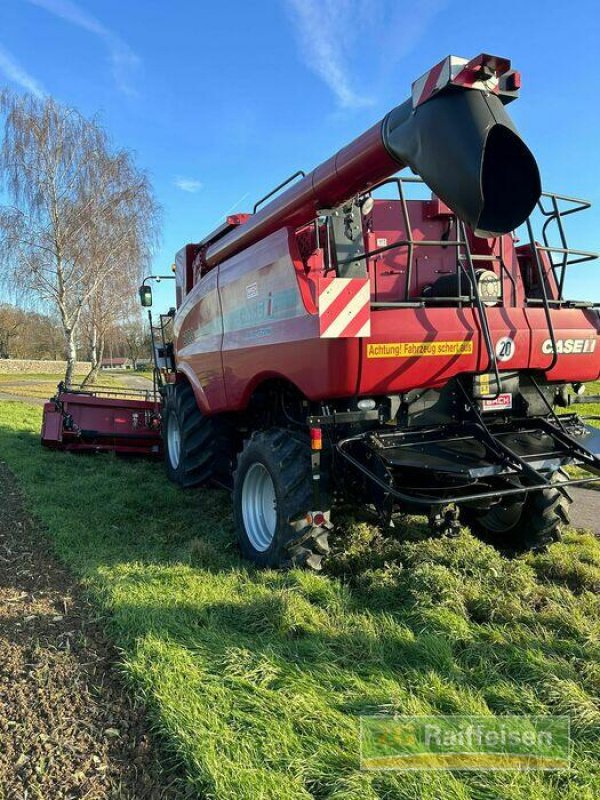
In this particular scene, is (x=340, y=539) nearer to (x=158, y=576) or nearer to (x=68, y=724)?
(x=158, y=576)

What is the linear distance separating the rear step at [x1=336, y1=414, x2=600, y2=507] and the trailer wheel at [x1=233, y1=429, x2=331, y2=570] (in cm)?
38

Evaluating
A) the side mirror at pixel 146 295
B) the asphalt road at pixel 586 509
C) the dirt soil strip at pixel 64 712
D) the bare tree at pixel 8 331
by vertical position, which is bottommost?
the dirt soil strip at pixel 64 712

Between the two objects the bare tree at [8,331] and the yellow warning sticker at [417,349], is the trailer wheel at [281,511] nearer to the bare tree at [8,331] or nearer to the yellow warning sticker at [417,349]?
the yellow warning sticker at [417,349]

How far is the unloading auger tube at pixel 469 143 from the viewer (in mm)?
2619

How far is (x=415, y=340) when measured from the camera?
134 inches

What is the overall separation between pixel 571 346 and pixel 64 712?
11.8 ft

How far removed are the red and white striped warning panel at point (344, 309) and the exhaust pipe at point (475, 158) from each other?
2.30 feet

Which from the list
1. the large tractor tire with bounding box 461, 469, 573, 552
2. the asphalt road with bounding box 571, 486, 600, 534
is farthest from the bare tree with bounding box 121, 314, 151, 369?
the large tractor tire with bounding box 461, 469, 573, 552

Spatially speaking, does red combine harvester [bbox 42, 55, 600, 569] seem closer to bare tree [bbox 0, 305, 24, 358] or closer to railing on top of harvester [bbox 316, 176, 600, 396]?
railing on top of harvester [bbox 316, 176, 600, 396]

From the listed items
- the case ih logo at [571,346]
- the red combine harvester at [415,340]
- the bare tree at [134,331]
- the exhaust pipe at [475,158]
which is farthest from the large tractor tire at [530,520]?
the bare tree at [134,331]

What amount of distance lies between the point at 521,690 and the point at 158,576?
7.53ft

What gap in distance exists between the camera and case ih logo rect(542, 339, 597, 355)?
386 cm

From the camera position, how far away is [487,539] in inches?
181

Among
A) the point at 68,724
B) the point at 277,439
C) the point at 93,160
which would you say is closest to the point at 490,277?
the point at 277,439
